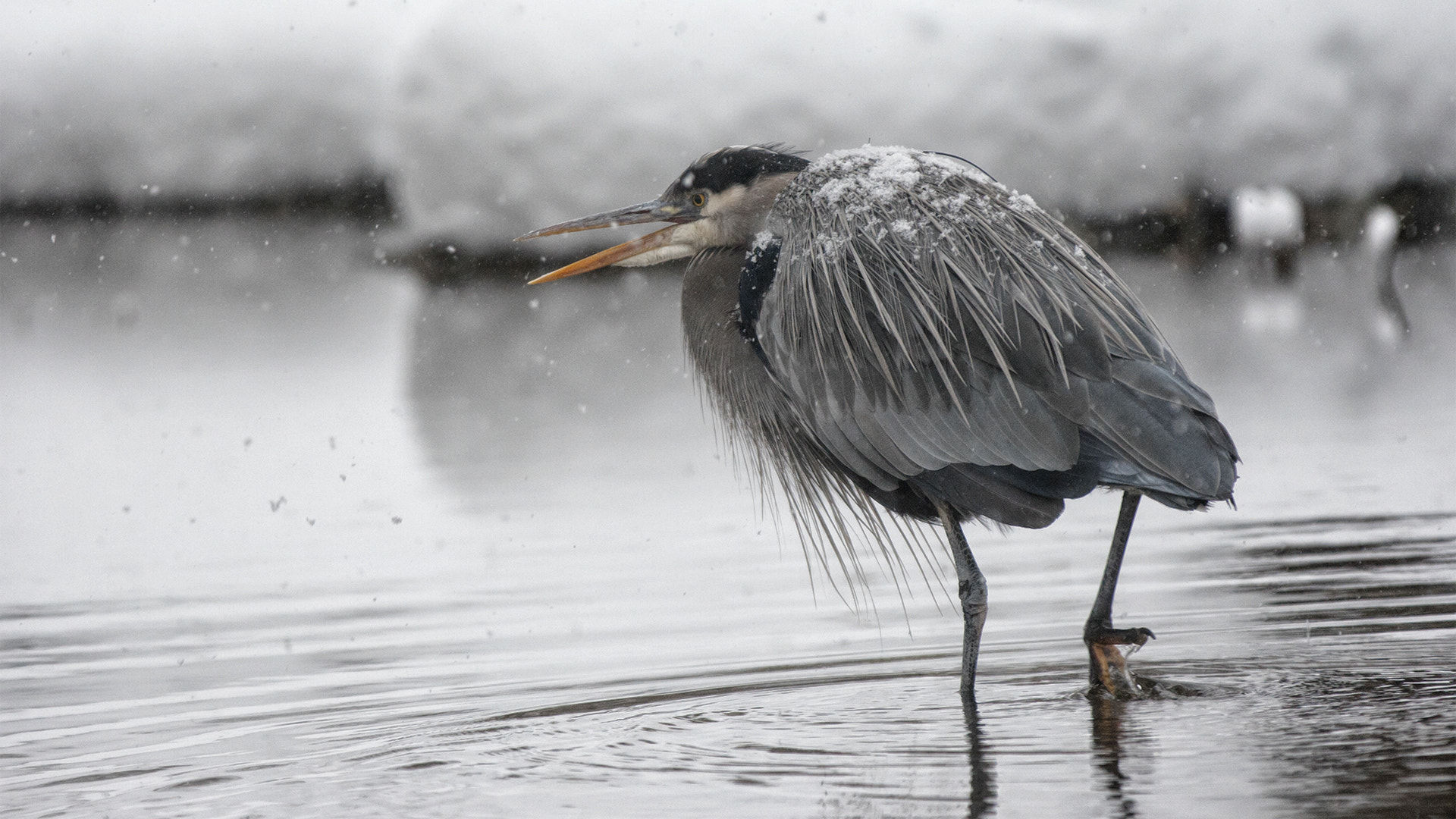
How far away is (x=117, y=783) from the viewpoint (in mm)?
3461

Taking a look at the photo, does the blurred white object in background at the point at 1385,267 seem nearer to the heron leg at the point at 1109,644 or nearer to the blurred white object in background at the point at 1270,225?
the blurred white object in background at the point at 1270,225

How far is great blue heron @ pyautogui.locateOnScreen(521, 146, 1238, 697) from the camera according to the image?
3904 millimetres

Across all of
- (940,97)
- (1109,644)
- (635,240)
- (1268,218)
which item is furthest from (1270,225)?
(1109,644)

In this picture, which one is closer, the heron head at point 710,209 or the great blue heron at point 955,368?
the great blue heron at point 955,368

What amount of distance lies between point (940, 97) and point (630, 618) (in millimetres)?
11607

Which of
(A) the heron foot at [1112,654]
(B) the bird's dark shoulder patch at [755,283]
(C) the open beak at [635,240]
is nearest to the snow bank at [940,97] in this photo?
(C) the open beak at [635,240]

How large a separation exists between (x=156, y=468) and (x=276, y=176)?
12.7m

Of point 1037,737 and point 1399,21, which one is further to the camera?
point 1399,21

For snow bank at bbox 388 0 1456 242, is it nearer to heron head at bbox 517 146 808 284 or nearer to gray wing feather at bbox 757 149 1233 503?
heron head at bbox 517 146 808 284

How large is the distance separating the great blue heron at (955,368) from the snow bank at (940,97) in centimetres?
1111

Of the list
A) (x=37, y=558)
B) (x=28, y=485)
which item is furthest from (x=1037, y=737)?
(x=28, y=485)

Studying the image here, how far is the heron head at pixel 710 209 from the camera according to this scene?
15.4ft

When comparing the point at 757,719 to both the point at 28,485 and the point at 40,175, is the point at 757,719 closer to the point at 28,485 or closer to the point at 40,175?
the point at 28,485

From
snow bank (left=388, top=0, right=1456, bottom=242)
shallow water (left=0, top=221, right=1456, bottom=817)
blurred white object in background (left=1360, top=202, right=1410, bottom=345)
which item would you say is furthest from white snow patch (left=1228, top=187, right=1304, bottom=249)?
shallow water (left=0, top=221, right=1456, bottom=817)
